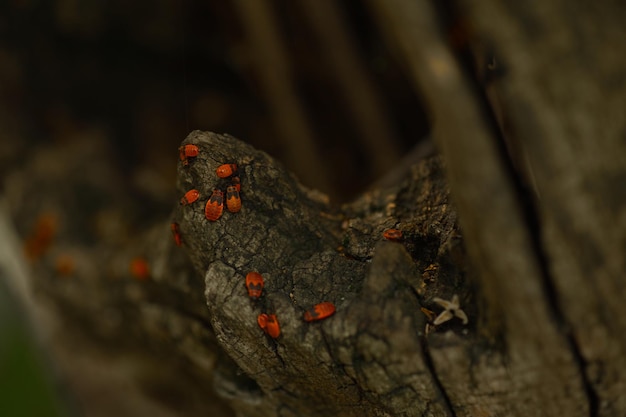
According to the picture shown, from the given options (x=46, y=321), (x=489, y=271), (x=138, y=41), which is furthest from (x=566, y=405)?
(x=138, y=41)

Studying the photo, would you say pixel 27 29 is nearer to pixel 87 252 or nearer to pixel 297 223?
pixel 87 252

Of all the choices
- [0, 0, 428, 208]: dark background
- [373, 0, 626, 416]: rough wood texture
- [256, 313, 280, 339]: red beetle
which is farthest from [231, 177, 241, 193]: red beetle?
[0, 0, 428, 208]: dark background

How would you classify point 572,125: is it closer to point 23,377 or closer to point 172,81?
point 23,377

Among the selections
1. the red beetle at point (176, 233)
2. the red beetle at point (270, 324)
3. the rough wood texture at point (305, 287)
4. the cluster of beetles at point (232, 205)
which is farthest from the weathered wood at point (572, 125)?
the red beetle at point (176, 233)

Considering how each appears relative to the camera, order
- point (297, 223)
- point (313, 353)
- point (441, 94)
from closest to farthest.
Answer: point (441, 94), point (313, 353), point (297, 223)

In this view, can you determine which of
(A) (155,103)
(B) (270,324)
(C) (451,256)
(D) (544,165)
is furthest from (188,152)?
(A) (155,103)

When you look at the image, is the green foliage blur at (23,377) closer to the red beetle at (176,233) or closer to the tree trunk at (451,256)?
the tree trunk at (451,256)
